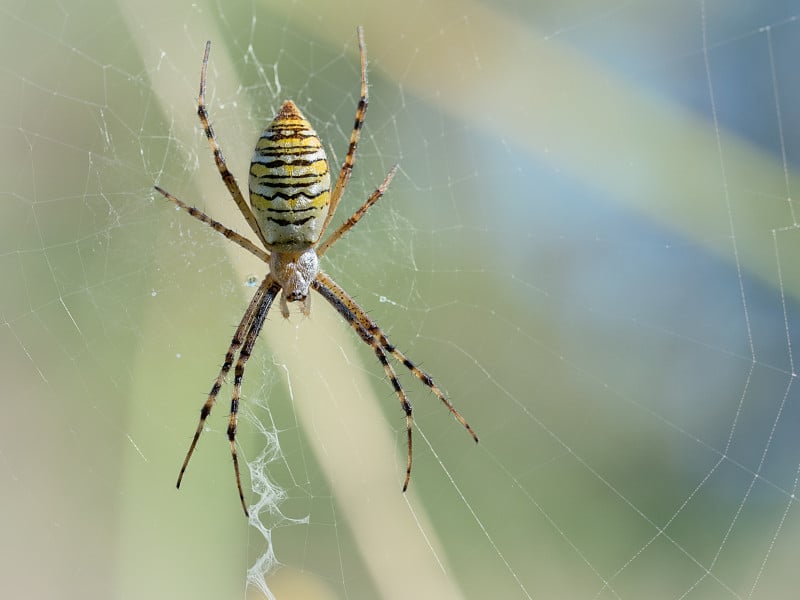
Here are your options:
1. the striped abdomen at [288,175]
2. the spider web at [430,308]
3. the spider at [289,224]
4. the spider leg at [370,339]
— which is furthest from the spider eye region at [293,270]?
the striped abdomen at [288,175]

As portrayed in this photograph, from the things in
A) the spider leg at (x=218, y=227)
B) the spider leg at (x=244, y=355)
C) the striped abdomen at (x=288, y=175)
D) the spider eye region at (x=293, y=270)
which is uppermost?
the striped abdomen at (x=288, y=175)

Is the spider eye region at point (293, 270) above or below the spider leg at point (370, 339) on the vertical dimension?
above

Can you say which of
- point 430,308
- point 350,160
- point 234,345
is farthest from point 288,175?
point 430,308

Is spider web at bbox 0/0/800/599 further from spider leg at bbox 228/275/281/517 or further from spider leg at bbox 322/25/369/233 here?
spider leg at bbox 322/25/369/233

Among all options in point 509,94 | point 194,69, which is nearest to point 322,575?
point 194,69

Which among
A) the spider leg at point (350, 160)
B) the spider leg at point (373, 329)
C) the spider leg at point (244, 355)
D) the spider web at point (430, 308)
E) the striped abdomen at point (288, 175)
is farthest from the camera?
the spider leg at point (373, 329)

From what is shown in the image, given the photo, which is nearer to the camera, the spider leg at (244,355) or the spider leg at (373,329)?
the spider leg at (244,355)

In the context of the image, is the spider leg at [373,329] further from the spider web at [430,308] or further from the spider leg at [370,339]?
the spider web at [430,308]

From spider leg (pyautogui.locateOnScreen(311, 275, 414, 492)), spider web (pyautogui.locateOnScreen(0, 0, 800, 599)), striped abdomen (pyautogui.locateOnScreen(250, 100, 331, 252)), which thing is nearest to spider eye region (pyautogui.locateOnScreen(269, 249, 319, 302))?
spider leg (pyautogui.locateOnScreen(311, 275, 414, 492))
